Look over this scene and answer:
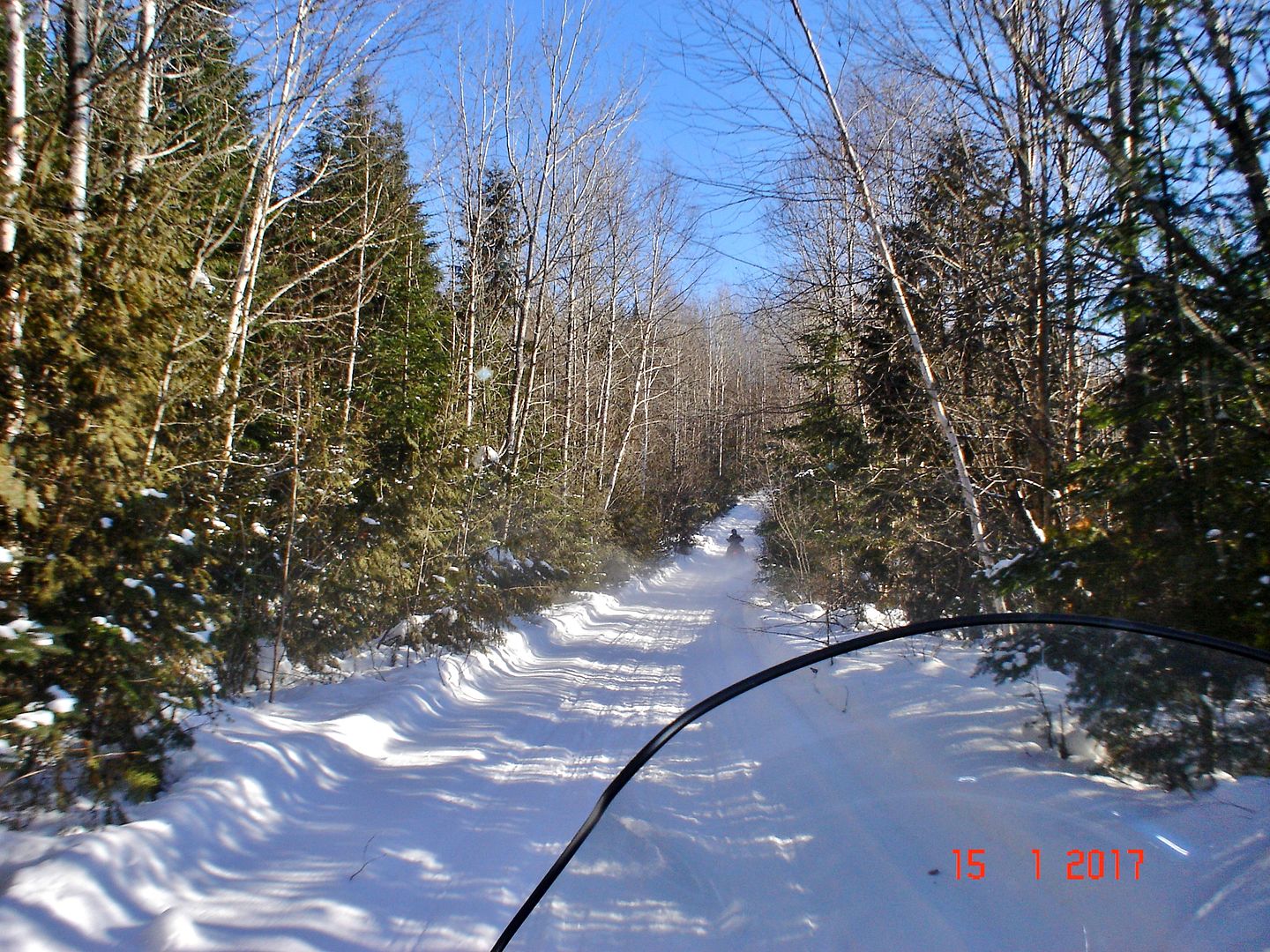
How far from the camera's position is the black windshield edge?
1752 mm

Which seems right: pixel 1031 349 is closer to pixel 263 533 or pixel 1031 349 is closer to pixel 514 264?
pixel 263 533

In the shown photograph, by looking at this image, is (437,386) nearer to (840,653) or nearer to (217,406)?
(217,406)

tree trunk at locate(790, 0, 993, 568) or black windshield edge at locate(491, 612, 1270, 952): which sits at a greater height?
tree trunk at locate(790, 0, 993, 568)

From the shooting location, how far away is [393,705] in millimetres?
7066

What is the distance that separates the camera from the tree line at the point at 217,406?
4129 mm

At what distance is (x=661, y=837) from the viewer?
188 cm

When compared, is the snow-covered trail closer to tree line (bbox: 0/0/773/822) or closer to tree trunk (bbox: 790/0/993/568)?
tree line (bbox: 0/0/773/822)

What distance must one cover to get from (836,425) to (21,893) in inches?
419
